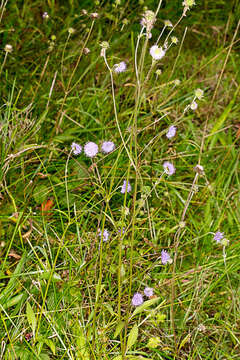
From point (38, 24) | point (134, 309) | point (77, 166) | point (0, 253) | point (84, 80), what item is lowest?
point (134, 309)

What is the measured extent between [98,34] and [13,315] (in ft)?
4.29

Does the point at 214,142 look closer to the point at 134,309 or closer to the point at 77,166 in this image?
the point at 77,166

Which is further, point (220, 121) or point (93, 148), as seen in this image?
point (220, 121)

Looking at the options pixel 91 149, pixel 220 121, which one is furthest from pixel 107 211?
pixel 220 121

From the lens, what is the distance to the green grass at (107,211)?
1.19m

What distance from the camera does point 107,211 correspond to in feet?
4.81

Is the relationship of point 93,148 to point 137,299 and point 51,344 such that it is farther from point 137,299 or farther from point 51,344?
point 51,344

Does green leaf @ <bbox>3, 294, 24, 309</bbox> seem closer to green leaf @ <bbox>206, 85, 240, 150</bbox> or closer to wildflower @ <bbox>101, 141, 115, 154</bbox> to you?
wildflower @ <bbox>101, 141, 115, 154</bbox>

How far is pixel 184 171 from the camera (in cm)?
176

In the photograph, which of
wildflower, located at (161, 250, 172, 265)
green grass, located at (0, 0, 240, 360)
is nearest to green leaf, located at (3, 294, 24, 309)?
green grass, located at (0, 0, 240, 360)

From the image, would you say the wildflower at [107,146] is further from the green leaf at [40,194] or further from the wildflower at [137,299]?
the wildflower at [137,299]

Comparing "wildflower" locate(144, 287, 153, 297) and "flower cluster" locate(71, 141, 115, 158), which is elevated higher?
"flower cluster" locate(71, 141, 115, 158)

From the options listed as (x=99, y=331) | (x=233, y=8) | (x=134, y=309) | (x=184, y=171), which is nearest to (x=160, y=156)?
(x=184, y=171)

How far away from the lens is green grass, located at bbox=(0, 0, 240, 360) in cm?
119
